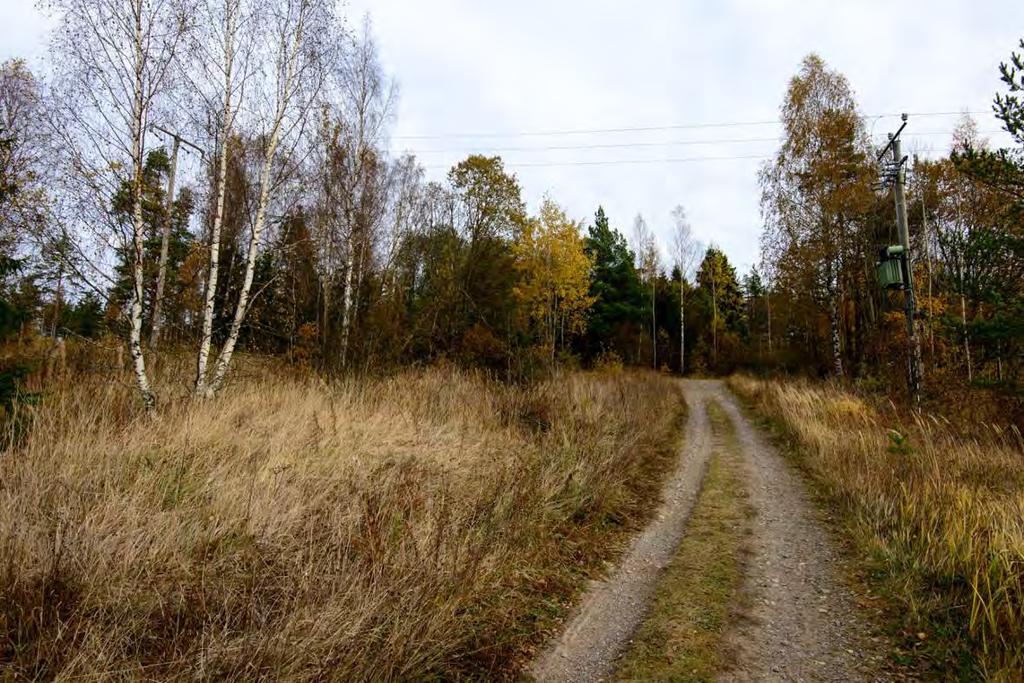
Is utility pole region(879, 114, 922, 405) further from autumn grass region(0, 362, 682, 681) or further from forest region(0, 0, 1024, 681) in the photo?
autumn grass region(0, 362, 682, 681)

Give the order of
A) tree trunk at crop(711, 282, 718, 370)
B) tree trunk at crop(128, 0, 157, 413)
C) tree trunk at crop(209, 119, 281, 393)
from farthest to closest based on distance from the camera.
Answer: tree trunk at crop(711, 282, 718, 370) < tree trunk at crop(209, 119, 281, 393) < tree trunk at crop(128, 0, 157, 413)

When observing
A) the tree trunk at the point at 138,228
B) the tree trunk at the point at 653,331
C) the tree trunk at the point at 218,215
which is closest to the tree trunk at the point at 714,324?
the tree trunk at the point at 653,331

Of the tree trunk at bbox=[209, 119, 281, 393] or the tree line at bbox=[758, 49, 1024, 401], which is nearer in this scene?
the tree trunk at bbox=[209, 119, 281, 393]

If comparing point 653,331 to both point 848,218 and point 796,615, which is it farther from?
point 796,615

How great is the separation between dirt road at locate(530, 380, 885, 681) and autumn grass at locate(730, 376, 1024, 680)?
374 mm

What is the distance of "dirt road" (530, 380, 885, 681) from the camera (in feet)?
9.57

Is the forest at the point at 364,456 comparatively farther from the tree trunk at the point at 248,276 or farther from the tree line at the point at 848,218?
the tree line at the point at 848,218

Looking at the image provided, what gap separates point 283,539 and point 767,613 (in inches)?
138

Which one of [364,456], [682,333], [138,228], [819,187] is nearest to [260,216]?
[138,228]

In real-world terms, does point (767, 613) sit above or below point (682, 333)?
below

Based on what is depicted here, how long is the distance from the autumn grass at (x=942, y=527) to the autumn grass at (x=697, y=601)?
3.62 feet

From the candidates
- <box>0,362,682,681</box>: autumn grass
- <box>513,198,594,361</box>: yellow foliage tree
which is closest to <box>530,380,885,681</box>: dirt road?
<box>0,362,682,681</box>: autumn grass

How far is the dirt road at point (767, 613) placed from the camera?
2918mm

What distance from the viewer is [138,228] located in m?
6.10
